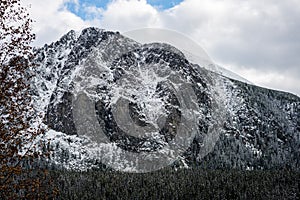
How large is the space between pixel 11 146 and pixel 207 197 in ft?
317

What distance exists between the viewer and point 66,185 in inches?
5079

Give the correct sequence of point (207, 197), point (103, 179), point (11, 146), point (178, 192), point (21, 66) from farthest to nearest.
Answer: point (103, 179)
point (178, 192)
point (207, 197)
point (21, 66)
point (11, 146)

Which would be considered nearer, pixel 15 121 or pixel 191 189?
pixel 15 121

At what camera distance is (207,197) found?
103 m

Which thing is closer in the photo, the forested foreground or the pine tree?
the pine tree

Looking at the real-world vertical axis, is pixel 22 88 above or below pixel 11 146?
above

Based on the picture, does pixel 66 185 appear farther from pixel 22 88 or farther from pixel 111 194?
pixel 22 88

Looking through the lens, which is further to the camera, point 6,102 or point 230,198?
point 230,198

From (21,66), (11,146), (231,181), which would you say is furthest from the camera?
(231,181)

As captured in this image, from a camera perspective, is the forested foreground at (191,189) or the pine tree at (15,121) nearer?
the pine tree at (15,121)

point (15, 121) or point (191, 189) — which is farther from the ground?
point (15, 121)

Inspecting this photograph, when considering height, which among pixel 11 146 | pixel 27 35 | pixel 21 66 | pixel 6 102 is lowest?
pixel 11 146

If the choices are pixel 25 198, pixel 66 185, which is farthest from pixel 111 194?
pixel 25 198

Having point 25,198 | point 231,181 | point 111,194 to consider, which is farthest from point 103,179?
point 25,198
